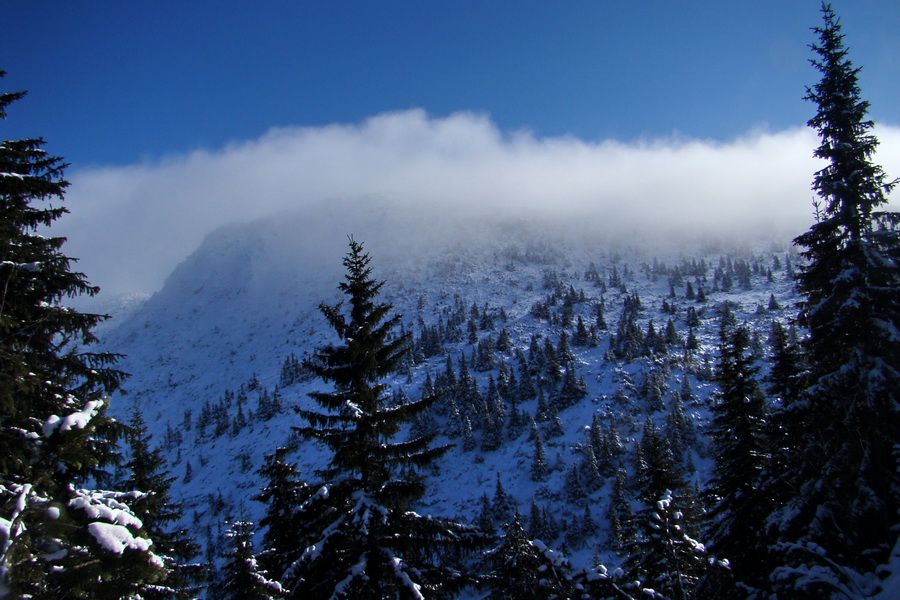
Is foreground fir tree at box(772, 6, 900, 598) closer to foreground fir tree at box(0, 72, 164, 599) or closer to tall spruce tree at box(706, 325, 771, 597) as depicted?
tall spruce tree at box(706, 325, 771, 597)

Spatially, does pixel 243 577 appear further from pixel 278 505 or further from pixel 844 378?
pixel 844 378

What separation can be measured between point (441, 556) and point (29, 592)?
8.87 metres

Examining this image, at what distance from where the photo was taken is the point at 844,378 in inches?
451

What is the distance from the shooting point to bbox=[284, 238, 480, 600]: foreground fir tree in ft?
35.1

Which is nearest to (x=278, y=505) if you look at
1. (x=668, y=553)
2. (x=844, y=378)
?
(x=668, y=553)

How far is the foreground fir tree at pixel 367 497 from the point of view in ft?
35.1

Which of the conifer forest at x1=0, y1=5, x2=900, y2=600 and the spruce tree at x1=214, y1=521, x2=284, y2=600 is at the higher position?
the conifer forest at x1=0, y1=5, x2=900, y2=600

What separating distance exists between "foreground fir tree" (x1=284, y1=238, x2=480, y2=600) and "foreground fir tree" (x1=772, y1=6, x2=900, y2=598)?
8.20 meters

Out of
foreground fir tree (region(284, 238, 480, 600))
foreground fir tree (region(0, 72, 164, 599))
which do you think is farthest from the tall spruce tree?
foreground fir tree (region(0, 72, 164, 599))

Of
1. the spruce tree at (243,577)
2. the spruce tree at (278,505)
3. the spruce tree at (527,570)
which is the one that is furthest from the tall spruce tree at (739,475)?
the spruce tree at (243,577)

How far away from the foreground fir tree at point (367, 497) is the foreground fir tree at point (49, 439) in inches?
→ 185

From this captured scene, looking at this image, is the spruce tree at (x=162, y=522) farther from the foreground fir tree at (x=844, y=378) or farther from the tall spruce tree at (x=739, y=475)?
the tall spruce tree at (x=739, y=475)

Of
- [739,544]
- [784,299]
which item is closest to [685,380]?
[784,299]

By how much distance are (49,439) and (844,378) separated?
15.5 metres
